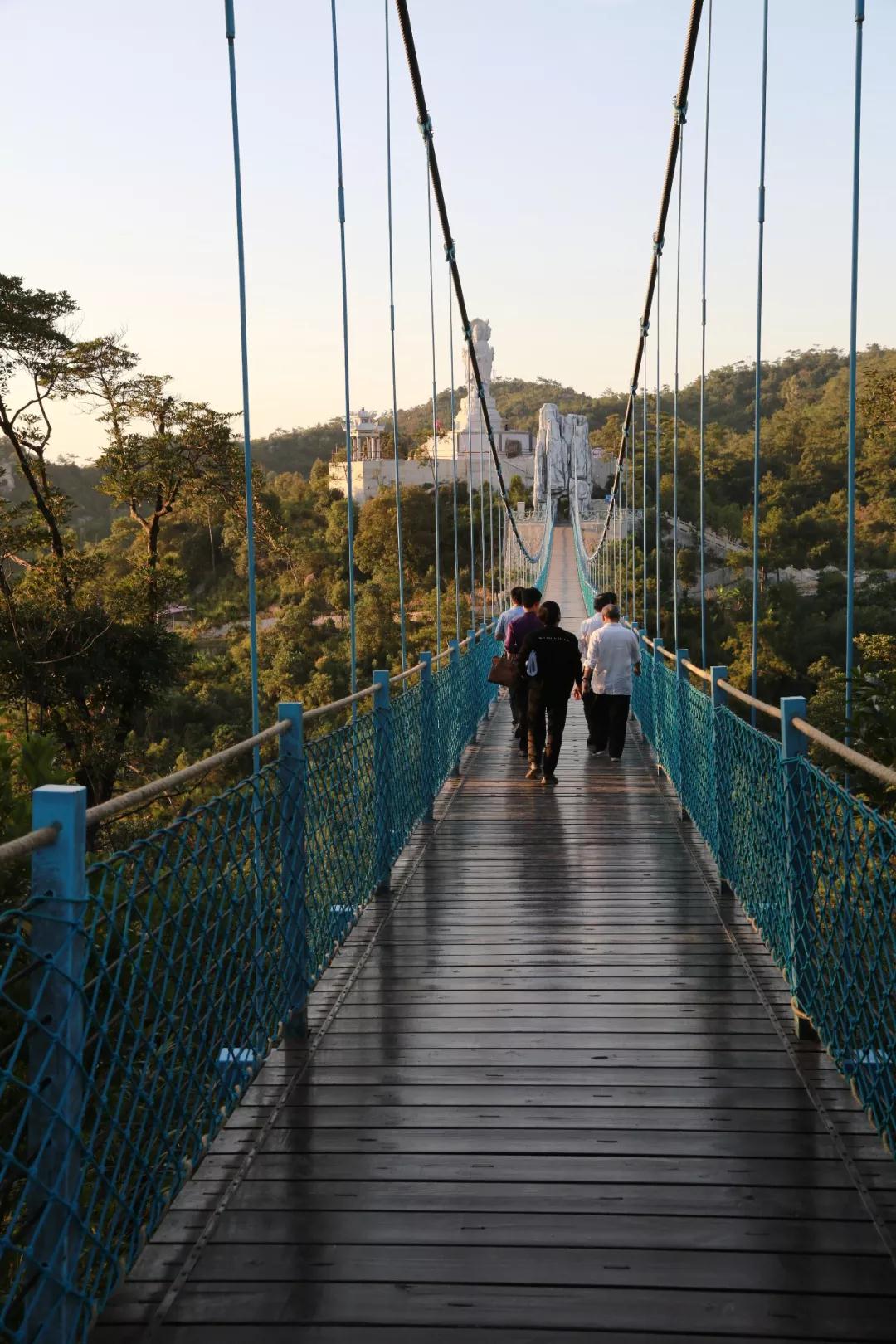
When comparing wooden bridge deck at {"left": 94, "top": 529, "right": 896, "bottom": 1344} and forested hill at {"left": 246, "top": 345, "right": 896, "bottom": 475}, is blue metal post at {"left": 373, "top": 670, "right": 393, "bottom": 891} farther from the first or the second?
forested hill at {"left": 246, "top": 345, "right": 896, "bottom": 475}

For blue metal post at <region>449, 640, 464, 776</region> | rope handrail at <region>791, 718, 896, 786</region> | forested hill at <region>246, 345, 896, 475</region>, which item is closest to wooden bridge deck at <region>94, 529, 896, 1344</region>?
rope handrail at <region>791, 718, 896, 786</region>

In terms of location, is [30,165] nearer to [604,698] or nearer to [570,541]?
[604,698]

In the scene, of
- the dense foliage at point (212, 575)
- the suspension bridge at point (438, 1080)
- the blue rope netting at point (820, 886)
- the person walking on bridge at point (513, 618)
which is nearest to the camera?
the suspension bridge at point (438, 1080)

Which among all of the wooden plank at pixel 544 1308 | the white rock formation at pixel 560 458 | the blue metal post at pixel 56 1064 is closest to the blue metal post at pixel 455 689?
the wooden plank at pixel 544 1308

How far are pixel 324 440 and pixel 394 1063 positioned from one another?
80.0 m

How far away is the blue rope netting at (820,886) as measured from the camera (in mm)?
2096

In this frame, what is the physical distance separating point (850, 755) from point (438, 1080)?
105cm

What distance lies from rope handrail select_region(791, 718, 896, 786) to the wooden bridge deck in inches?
26.0

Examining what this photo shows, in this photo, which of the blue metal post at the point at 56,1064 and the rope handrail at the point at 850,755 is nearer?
the blue metal post at the point at 56,1064

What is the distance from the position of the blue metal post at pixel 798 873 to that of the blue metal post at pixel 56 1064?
1725mm

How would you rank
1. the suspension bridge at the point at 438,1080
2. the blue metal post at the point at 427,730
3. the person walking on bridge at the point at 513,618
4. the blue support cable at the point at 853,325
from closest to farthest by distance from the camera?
1. the suspension bridge at the point at 438,1080
2. the blue support cable at the point at 853,325
3. the blue metal post at the point at 427,730
4. the person walking on bridge at the point at 513,618

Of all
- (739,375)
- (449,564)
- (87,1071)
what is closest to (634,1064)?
(87,1071)

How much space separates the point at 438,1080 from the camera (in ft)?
8.49

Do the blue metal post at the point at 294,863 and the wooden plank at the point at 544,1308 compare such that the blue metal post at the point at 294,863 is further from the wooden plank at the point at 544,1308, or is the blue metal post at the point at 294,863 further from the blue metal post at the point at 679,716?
the blue metal post at the point at 679,716
